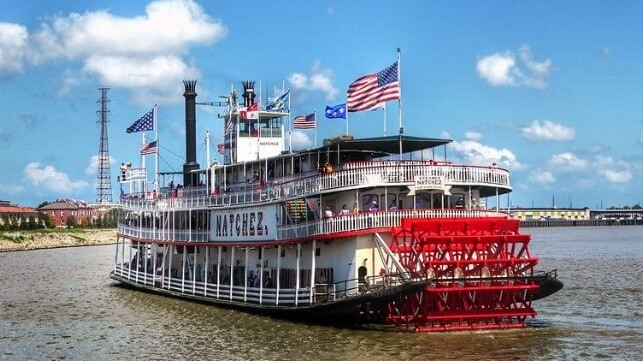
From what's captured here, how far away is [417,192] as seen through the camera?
27.5 meters

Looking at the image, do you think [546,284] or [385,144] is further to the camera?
[385,144]

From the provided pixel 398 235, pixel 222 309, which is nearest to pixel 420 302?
pixel 398 235

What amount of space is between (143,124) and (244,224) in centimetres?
1231

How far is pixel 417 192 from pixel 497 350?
6.31 m

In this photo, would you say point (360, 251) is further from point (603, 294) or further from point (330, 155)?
point (603, 294)

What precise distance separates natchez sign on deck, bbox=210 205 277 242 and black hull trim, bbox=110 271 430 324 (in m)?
2.47

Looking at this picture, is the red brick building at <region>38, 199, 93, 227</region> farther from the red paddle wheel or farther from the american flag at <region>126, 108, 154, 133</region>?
the red paddle wheel

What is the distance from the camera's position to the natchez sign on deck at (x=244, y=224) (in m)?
29.9

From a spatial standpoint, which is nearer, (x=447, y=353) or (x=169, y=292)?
(x=447, y=353)

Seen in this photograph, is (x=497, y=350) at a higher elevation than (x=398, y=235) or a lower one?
lower

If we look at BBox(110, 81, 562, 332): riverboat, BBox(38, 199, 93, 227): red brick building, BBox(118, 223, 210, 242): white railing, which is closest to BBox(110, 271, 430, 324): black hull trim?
BBox(110, 81, 562, 332): riverboat

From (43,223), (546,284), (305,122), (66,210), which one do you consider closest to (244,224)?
(305,122)

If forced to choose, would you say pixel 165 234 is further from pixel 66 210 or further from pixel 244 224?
pixel 66 210

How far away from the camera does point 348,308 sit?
25.3 meters
